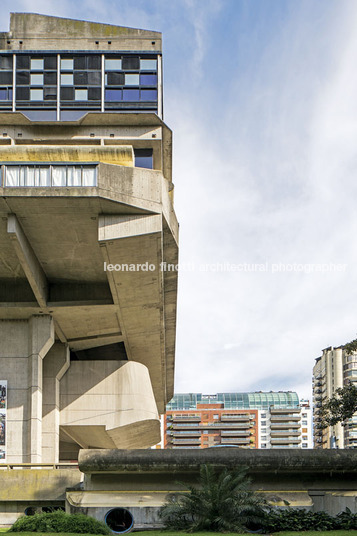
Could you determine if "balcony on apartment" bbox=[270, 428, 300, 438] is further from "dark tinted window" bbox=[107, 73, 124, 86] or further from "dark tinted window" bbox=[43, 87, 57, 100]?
"dark tinted window" bbox=[43, 87, 57, 100]

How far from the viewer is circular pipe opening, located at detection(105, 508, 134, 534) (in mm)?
17609

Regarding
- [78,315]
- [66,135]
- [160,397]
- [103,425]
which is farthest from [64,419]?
[160,397]

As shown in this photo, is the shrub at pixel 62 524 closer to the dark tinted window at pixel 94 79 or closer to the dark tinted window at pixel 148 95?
the dark tinted window at pixel 148 95

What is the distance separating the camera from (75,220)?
86.8 ft

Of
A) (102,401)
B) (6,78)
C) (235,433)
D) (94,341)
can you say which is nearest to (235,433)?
(235,433)

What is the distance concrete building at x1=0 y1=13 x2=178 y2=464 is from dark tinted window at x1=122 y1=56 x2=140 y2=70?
0.05m

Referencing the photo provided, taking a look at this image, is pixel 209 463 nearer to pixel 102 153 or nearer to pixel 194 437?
pixel 102 153

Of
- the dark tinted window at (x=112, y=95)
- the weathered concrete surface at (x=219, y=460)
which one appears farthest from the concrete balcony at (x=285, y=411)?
the weathered concrete surface at (x=219, y=460)

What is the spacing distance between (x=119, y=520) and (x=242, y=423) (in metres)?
151

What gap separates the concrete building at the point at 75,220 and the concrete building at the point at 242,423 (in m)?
128

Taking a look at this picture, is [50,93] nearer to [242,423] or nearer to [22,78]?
[22,78]

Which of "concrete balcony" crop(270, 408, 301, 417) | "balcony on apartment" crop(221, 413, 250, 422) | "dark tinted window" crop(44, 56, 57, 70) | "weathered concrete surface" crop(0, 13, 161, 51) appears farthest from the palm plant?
"concrete balcony" crop(270, 408, 301, 417)

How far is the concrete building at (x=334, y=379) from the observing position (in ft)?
427

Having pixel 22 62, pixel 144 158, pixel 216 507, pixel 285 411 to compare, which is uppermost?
pixel 22 62
